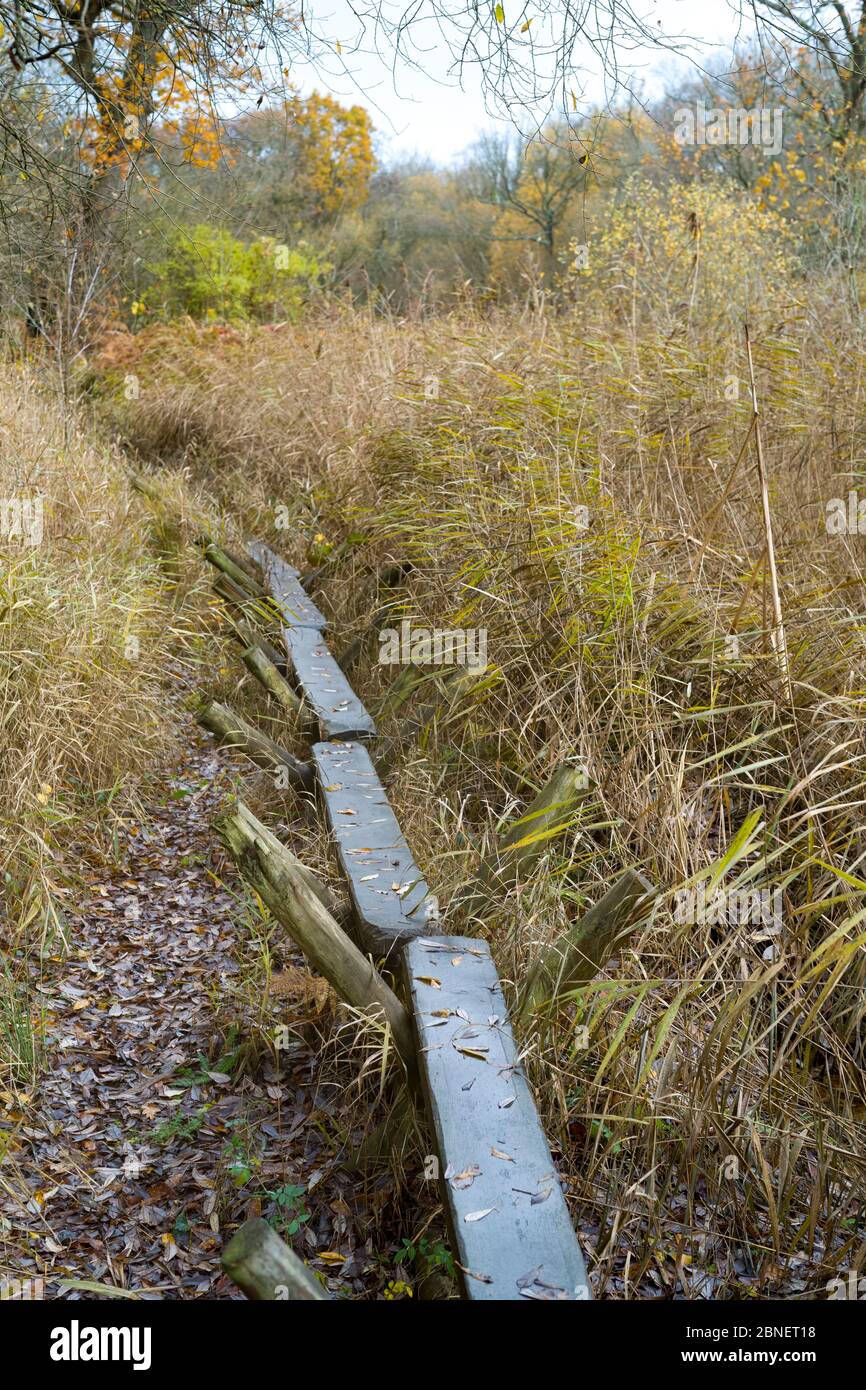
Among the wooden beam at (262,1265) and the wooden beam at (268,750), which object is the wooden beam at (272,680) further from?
the wooden beam at (262,1265)

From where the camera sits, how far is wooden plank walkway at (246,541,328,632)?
20.0ft

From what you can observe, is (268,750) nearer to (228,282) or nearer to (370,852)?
(370,852)

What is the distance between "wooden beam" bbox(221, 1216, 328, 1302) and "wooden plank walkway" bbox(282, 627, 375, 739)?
3.11 m

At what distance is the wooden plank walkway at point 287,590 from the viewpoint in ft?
20.0

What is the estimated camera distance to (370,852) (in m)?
3.52

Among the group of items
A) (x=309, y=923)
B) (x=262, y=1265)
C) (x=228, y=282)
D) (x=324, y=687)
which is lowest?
(x=262, y=1265)

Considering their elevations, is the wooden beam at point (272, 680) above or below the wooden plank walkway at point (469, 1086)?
above

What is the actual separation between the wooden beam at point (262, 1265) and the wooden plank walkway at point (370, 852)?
4.40 ft

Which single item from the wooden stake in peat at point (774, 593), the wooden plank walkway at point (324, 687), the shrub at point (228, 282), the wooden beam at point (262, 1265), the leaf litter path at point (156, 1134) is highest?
the shrub at point (228, 282)

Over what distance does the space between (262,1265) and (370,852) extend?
1.95 metres

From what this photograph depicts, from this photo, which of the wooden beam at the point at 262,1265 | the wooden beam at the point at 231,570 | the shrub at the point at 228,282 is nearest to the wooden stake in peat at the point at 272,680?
the wooden beam at the point at 231,570

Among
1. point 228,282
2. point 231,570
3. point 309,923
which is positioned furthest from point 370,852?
point 228,282

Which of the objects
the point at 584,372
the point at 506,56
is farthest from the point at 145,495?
the point at 506,56

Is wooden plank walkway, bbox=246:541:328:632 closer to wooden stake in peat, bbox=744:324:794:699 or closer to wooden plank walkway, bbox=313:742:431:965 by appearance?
wooden plank walkway, bbox=313:742:431:965
